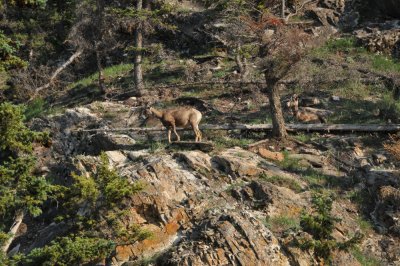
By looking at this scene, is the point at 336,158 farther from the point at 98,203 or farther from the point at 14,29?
the point at 14,29

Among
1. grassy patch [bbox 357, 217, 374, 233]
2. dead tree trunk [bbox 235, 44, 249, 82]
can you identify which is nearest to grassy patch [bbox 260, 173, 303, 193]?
grassy patch [bbox 357, 217, 374, 233]

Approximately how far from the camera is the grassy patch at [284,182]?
19.2 m

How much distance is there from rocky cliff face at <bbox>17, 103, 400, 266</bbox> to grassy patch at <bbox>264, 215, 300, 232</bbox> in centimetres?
3

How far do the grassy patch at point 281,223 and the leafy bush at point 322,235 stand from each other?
0.58 m

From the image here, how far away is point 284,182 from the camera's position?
19.4 metres

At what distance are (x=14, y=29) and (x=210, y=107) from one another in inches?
589

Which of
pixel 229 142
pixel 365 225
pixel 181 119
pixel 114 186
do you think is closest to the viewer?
pixel 114 186

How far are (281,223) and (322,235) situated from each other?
1552mm

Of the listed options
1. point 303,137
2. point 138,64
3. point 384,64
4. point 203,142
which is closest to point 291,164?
point 303,137

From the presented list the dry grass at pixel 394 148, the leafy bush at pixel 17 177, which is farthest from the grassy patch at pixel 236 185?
the leafy bush at pixel 17 177

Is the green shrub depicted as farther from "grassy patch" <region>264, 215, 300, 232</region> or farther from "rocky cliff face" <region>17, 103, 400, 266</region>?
"grassy patch" <region>264, 215, 300, 232</region>

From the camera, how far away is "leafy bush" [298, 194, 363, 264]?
15398mm

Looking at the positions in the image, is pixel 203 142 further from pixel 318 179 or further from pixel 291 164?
pixel 318 179

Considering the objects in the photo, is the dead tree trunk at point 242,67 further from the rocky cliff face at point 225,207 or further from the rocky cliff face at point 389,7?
the rocky cliff face at point 389,7
